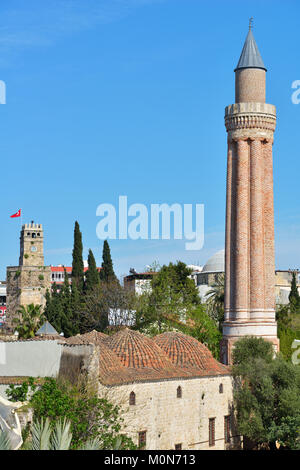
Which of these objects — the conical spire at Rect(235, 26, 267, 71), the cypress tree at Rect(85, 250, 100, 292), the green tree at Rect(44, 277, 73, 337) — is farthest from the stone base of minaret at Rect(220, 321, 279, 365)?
the cypress tree at Rect(85, 250, 100, 292)

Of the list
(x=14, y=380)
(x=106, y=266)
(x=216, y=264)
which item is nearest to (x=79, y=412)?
(x=14, y=380)

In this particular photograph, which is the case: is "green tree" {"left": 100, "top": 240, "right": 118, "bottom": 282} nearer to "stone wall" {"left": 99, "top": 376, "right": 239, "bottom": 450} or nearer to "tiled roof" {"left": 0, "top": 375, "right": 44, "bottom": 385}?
"stone wall" {"left": 99, "top": 376, "right": 239, "bottom": 450}

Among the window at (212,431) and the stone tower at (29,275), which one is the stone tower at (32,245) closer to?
the stone tower at (29,275)

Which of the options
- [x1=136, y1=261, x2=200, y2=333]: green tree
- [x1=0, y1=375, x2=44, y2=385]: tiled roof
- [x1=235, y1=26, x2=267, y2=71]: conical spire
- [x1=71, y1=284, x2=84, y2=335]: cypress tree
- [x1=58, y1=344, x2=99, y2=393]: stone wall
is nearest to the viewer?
[x1=58, y1=344, x2=99, y2=393]: stone wall

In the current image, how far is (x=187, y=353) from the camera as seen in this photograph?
113 feet

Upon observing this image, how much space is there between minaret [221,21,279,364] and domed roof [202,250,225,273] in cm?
4824

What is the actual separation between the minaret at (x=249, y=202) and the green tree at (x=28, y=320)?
1996 centimetres

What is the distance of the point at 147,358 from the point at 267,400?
21.5ft

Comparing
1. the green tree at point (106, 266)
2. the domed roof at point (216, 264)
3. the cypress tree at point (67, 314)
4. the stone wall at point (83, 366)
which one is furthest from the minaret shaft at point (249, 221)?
the domed roof at point (216, 264)

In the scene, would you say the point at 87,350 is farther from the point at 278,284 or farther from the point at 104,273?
the point at 278,284

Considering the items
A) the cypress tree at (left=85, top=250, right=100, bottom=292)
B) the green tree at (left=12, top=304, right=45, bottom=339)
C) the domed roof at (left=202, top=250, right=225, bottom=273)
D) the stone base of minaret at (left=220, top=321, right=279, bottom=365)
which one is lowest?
the stone base of minaret at (left=220, top=321, right=279, bottom=365)

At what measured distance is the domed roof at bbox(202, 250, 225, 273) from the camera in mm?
92875

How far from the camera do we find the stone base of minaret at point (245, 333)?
4138 cm

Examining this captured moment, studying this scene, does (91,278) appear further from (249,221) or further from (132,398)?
(132,398)
